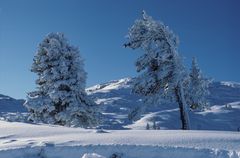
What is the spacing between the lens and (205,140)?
1145 cm

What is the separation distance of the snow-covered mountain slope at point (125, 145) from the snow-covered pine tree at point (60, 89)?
20.2 meters

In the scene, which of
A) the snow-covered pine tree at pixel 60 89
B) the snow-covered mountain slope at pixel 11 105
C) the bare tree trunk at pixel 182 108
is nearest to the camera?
the bare tree trunk at pixel 182 108

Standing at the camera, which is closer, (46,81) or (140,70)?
(140,70)

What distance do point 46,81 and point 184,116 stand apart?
11.9 meters

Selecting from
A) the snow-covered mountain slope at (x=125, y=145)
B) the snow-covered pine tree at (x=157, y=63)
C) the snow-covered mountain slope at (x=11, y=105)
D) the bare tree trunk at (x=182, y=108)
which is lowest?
the snow-covered mountain slope at (x=125, y=145)

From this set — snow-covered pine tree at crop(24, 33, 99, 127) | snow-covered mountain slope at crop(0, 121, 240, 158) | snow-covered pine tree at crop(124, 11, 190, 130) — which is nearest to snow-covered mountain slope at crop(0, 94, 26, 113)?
snow-covered pine tree at crop(24, 33, 99, 127)

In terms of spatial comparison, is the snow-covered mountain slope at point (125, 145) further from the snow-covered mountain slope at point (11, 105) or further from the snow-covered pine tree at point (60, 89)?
the snow-covered mountain slope at point (11, 105)

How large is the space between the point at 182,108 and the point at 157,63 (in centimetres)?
357

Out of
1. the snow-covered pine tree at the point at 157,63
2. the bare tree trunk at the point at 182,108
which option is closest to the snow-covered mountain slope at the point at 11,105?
the snow-covered pine tree at the point at 157,63

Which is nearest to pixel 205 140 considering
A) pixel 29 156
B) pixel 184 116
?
pixel 29 156

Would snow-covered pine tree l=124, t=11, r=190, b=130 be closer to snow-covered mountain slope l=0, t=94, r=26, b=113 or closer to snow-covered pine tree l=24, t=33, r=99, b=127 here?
snow-covered pine tree l=24, t=33, r=99, b=127

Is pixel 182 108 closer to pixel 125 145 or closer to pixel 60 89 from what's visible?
pixel 60 89

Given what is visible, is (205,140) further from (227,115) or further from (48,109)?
(227,115)

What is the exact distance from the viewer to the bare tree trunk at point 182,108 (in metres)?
28.3
